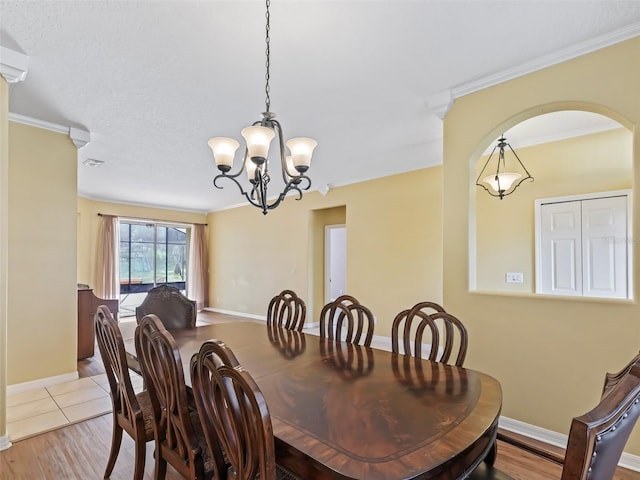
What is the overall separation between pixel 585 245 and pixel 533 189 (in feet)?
2.65

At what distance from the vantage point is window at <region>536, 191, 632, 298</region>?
3.25 metres

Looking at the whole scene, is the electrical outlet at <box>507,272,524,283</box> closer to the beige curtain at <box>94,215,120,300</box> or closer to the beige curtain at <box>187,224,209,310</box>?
the beige curtain at <box>187,224,209,310</box>

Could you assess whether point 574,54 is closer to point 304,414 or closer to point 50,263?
point 304,414

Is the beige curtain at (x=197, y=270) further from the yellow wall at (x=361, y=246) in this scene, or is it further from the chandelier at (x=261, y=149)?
the chandelier at (x=261, y=149)

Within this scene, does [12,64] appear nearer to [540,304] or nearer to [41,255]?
[41,255]

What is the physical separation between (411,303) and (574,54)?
348 centimetres

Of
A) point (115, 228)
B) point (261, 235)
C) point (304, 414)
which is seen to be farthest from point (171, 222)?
Result: point (304, 414)

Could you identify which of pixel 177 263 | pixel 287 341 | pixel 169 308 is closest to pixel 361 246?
pixel 169 308

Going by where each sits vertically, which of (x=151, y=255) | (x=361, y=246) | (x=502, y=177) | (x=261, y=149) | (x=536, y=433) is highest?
(x=502, y=177)

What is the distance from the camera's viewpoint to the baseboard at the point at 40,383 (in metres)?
3.13

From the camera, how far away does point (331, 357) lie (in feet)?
6.27

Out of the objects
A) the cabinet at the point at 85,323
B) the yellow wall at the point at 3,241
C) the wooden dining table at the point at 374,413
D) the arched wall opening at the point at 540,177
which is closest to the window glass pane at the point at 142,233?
the cabinet at the point at 85,323

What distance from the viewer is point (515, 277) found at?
3.88 metres

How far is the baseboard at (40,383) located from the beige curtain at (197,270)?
493 centimetres
